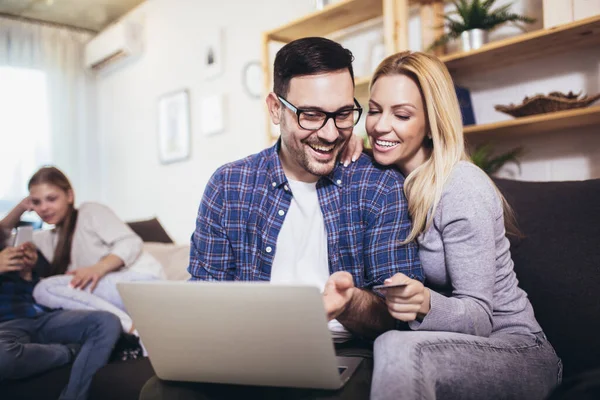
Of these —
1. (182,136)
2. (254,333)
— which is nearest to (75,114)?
(182,136)

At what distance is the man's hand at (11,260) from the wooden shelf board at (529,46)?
1816 millimetres

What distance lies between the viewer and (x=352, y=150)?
1.49 m

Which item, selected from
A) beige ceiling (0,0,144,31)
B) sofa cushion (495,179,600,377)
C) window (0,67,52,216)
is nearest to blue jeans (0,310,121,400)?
sofa cushion (495,179,600,377)

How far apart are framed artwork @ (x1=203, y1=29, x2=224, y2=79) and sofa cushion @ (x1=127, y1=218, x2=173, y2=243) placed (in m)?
1.19

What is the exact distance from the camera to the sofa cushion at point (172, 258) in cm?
247

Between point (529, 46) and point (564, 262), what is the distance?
98 cm

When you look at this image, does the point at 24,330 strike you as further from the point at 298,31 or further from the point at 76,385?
the point at 298,31

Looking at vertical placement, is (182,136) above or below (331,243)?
above

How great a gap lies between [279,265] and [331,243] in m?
0.15

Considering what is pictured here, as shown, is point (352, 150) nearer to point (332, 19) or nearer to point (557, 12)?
point (557, 12)

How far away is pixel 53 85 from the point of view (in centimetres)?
486

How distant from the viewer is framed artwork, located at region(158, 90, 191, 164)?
3994 mm

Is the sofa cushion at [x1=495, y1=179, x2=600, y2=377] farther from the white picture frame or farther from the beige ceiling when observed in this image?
the beige ceiling

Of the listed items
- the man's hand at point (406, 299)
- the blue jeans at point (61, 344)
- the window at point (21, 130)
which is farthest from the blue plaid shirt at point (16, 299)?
the window at point (21, 130)
